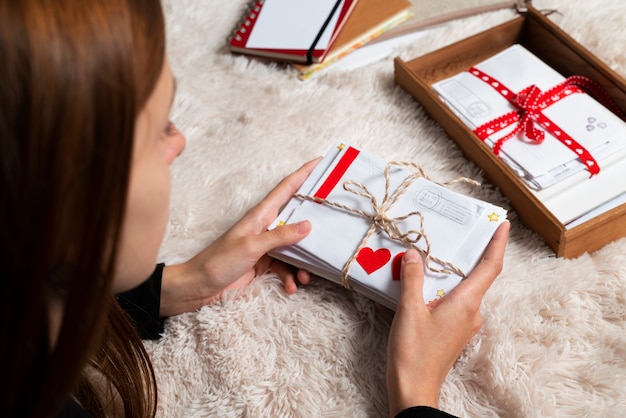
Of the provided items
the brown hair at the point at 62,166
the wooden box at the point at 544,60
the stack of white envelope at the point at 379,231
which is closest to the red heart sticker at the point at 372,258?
the stack of white envelope at the point at 379,231

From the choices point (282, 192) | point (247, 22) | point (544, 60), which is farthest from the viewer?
point (247, 22)

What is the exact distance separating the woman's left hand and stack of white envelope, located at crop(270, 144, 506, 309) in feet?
0.07

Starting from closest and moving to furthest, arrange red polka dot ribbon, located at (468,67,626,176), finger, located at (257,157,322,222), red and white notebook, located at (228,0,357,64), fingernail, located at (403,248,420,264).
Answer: fingernail, located at (403,248,420,264) → finger, located at (257,157,322,222) → red polka dot ribbon, located at (468,67,626,176) → red and white notebook, located at (228,0,357,64)

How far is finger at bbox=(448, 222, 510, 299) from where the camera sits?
80cm

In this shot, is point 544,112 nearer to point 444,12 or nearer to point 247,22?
point 444,12

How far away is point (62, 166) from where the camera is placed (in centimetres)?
46

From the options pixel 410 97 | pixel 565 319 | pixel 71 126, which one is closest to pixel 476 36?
pixel 410 97

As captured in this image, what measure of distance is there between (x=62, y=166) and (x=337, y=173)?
0.54 m

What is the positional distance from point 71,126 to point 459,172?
0.72 meters

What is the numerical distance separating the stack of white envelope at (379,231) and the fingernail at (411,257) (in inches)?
0.9

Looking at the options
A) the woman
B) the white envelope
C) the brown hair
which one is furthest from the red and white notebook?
the brown hair

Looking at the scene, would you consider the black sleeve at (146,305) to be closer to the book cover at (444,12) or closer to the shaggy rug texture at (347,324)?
the shaggy rug texture at (347,324)

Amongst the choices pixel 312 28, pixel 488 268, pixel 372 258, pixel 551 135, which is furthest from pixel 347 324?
pixel 312 28

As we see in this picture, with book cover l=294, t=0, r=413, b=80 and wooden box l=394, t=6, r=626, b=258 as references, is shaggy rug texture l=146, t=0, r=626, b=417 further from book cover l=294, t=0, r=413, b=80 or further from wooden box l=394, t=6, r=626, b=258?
book cover l=294, t=0, r=413, b=80
